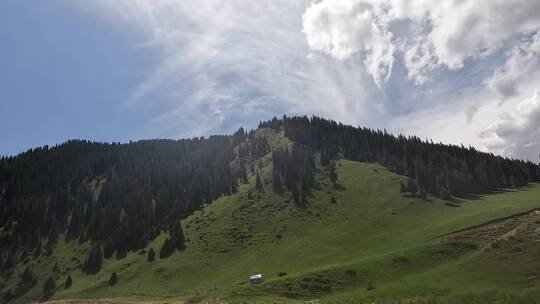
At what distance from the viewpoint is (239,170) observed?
7776 inches

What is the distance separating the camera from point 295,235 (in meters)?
115

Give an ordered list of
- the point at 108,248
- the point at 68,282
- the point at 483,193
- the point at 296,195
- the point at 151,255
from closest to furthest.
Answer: the point at 68,282, the point at 151,255, the point at 108,248, the point at 296,195, the point at 483,193

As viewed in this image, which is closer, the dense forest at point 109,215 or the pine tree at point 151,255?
the pine tree at point 151,255

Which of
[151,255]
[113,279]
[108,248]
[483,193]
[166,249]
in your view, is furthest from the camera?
[483,193]

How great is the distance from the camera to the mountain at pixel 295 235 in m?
60.6

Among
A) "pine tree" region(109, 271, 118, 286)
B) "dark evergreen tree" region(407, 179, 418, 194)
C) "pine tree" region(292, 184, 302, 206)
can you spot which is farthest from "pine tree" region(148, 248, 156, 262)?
"dark evergreen tree" region(407, 179, 418, 194)

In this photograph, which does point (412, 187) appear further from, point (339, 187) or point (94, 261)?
point (94, 261)

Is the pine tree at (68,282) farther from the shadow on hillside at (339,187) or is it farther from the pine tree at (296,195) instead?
the shadow on hillside at (339,187)

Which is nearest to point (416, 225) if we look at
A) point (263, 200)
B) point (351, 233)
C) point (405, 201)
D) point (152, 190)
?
point (351, 233)

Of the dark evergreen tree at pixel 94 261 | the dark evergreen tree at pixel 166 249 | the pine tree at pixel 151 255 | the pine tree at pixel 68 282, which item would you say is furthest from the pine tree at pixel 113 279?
the dark evergreen tree at pixel 94 261

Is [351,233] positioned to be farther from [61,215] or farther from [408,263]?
[61,215]

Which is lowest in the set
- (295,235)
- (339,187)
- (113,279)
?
(113,279)

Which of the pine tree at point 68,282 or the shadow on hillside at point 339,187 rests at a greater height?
the shadow on hillside at point 339,187

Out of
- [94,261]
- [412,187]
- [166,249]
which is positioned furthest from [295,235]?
[94,261]
